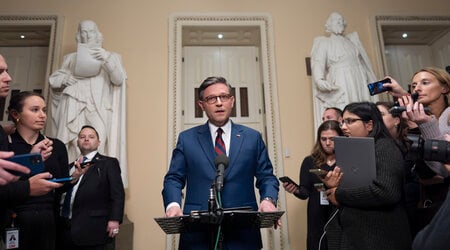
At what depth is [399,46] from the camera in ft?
17.7

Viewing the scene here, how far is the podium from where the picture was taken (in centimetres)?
114

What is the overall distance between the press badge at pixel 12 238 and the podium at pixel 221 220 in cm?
122

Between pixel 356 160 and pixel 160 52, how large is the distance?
11.2 ft

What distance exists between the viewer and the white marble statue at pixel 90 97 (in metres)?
3.60

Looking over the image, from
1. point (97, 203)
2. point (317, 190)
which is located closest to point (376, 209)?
point (317, 190)

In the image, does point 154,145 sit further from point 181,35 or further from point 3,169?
point 3,169

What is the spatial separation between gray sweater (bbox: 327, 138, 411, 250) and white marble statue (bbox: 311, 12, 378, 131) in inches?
92.9

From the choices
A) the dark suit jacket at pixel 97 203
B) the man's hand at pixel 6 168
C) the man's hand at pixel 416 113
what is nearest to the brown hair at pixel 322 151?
the man's hand at pixel 416 113

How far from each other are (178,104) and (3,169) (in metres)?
3.08

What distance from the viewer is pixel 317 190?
87.2 inches

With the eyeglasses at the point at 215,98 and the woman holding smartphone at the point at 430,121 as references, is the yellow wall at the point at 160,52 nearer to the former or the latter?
the woman holding smartphone at the point at 430,121

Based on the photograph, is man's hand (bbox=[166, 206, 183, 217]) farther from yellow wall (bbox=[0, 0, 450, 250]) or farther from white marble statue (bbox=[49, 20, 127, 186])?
yellow wall (bbox=[0, 0, 450, 250])

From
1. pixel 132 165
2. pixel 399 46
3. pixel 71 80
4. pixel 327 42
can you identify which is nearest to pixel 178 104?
pixel 132 165

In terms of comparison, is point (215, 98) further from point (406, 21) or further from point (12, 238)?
point (406, 21)
